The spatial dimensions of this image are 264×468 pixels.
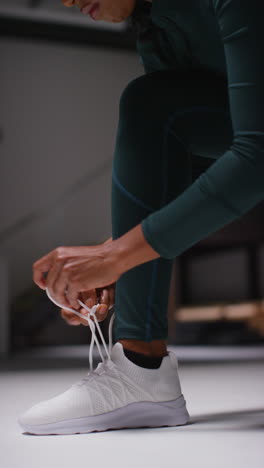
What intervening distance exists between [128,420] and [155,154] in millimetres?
368

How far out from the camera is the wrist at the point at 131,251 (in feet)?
2.10

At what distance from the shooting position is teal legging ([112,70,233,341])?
0.81 metres

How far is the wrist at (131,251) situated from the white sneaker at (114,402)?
0.15 metres

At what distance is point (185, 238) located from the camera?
647 mm

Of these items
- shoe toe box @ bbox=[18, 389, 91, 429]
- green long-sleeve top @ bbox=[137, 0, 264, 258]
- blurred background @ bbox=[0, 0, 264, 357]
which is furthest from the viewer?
blurred background @ bbox=[0, 0, 264, 357]

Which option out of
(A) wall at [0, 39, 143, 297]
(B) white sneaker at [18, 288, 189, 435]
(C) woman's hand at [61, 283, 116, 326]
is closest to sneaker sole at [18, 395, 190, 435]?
(B) white sneaker at [18, 288, 189, 435]

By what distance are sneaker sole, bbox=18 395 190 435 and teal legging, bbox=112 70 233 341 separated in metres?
0.10

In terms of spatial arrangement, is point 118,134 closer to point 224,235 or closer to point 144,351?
point 144,351

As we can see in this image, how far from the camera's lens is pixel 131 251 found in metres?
0.64

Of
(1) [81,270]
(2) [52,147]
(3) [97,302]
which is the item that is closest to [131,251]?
(1) [81,270]

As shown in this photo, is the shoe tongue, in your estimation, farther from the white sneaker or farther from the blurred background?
the blurred background

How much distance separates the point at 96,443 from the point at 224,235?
2.96 m

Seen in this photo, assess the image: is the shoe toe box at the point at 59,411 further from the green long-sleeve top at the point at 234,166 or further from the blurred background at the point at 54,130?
the blurred background at the point at 54,130

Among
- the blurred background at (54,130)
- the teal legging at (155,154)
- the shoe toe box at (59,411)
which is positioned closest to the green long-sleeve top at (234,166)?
the teal legging at (155,154)
